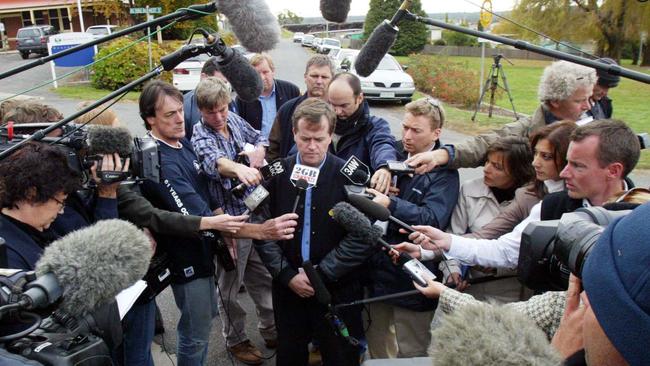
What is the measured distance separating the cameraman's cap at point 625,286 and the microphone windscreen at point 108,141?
6.67ft

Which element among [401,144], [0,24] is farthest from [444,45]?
[401,144]

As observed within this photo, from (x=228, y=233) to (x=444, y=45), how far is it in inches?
1684

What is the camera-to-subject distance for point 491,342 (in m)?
0.95

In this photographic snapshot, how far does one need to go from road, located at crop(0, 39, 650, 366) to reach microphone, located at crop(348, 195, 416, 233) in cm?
80

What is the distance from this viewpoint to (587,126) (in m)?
2.19

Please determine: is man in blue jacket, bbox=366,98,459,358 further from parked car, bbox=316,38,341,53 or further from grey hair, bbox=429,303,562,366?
parked car, bbox=316,38,341,53

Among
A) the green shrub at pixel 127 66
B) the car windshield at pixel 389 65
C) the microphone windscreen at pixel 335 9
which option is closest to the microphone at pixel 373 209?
the microphone windscreen at pixel 335 9

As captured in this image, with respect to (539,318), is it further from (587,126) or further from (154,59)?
(154,59)

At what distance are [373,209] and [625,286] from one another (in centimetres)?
152

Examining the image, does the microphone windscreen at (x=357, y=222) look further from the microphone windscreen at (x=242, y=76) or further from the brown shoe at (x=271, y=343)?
the brown shoe at (x=271, y=343)

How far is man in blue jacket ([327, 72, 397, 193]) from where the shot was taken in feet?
10.8

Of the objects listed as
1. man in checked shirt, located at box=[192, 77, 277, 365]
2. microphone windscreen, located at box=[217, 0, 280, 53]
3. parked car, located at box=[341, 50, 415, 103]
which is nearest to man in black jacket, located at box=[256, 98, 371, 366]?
man in checked shirt, located at box=[192, 77, 277, 365]

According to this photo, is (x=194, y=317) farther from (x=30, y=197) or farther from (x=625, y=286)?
(x=625, y=286)

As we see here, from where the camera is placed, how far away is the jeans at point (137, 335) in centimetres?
258
